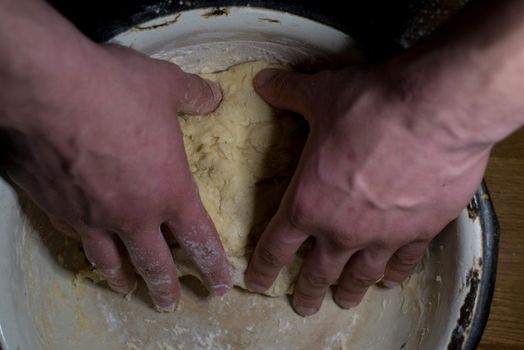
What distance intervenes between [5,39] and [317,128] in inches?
14.6

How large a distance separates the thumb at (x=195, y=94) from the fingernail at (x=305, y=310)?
0.35 metres

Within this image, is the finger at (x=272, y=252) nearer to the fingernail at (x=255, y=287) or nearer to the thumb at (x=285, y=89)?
the fingernail at (x=255, y=287)

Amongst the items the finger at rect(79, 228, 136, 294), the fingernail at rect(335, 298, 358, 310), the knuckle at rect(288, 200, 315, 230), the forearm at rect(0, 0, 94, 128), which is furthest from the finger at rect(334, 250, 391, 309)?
the forearm at rect(0, 0, 94, 128)

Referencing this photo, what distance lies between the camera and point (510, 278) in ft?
3.88

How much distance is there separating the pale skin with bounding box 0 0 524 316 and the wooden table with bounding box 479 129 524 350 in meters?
0.40

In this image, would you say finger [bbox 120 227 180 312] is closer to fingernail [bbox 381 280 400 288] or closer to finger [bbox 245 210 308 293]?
finger [bbox 245 210 308 293]

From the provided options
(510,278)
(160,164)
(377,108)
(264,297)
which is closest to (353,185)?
(377,108)

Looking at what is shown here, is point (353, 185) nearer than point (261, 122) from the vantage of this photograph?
Yes

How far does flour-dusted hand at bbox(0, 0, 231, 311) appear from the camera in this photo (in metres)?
0.63

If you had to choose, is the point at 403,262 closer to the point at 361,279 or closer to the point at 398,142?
the point at 361,279

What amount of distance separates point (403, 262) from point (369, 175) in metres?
0.22

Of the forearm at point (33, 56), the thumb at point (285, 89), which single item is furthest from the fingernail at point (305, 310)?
the forearm at point (33, 56)

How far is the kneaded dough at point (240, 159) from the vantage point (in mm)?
941

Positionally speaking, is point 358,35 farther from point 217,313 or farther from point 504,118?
point 217,313
